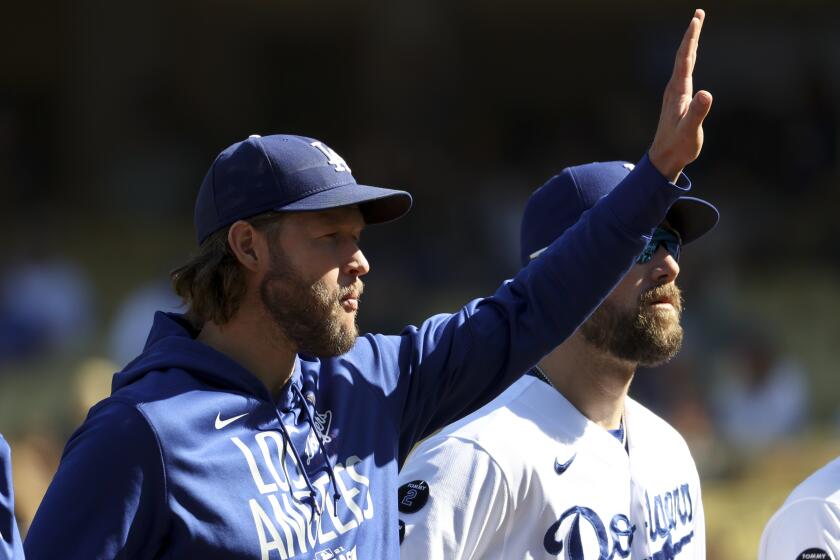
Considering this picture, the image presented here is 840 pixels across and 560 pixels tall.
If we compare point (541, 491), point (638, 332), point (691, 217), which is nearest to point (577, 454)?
point (541, 491)

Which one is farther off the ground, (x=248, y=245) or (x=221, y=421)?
(x=248, y=245)

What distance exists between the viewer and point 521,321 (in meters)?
2.57

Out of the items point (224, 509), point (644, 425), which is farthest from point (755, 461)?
point (224, 509)

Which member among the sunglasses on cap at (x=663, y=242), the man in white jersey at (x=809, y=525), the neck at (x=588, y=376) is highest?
the sunglasses on cap at (x=663, y=242)

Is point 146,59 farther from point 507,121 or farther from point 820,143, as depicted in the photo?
point 820,143

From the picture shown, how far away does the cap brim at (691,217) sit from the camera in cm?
307

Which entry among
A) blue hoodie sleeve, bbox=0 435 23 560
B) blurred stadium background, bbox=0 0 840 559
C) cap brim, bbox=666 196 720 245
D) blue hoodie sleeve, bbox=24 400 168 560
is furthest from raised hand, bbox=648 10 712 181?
blurred stadium background, bbox=0 0 840 559

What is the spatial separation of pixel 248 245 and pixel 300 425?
34 cm

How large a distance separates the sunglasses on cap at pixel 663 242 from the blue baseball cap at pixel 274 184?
2.66ft

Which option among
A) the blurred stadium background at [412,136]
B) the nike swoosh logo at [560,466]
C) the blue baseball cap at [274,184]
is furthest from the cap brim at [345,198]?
the blurred stadium background at [412,136]

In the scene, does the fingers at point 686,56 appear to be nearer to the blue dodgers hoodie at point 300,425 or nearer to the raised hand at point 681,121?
the raised hand at point 681,121

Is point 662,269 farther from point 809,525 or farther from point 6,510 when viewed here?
point 6,510

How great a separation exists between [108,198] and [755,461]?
6.95 m

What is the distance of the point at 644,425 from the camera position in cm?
317
